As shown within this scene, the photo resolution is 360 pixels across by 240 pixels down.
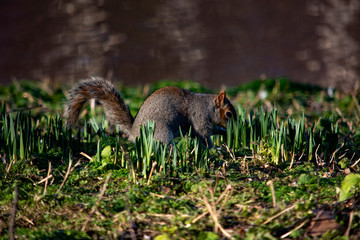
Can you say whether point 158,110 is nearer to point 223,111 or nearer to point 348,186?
point 223,111

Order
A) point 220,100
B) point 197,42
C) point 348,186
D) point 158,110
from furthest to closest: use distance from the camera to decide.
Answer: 1. point 197,42
2. point 220,100
3. point 158,110
4. point 348,186

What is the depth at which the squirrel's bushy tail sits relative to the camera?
3664 mm

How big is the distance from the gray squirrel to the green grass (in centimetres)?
18

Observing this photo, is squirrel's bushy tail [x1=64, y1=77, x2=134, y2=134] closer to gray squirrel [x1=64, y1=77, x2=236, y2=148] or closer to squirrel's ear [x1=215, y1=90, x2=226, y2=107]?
gray squirrel [x1=64, y1=77, x2=236, y2=148]

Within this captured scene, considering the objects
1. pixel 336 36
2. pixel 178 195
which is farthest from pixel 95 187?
pixel 336 36

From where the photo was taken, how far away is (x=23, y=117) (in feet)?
11.0

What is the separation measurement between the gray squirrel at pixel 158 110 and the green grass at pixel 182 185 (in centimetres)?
18

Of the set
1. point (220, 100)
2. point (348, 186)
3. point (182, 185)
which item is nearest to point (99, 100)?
point (220, 100)

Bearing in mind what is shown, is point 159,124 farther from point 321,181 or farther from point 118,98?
point 321,181

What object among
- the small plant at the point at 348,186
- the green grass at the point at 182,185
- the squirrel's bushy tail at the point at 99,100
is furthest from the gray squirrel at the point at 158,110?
the small plant at the point at 348,186

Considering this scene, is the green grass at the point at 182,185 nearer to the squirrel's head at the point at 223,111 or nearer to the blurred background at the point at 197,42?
the squirrel's head at the point at 223,111

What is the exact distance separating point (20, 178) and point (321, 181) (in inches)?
83.1

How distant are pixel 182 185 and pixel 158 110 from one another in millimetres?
961

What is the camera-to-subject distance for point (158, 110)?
3.63 m
